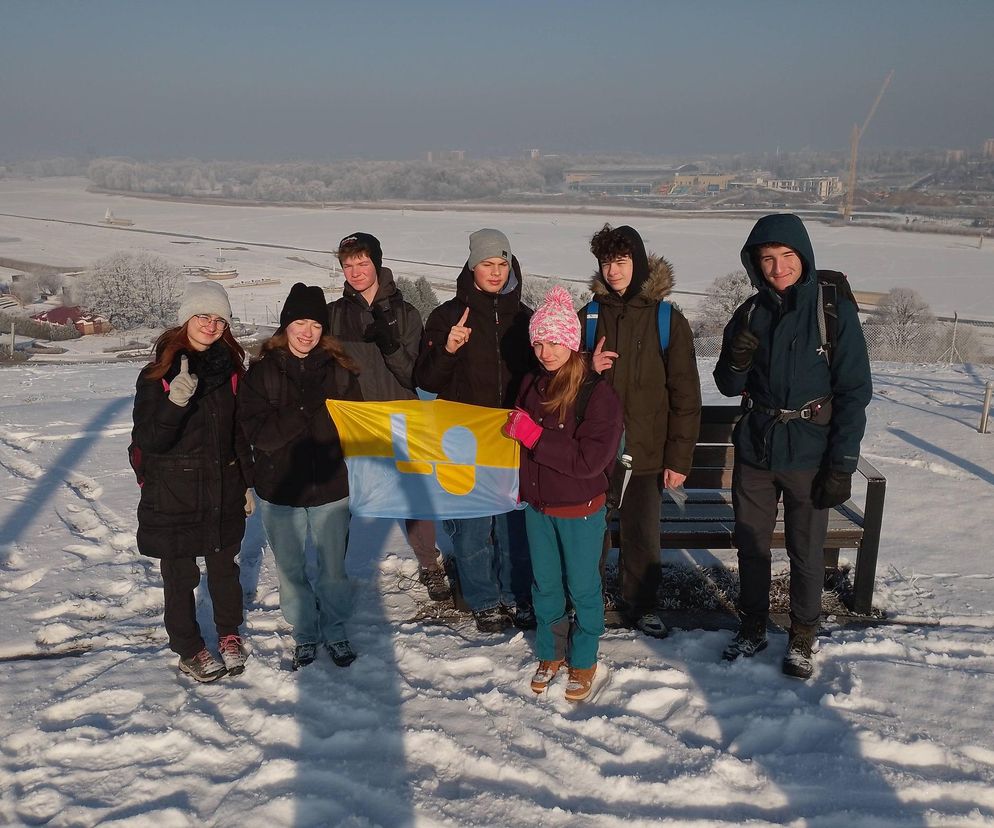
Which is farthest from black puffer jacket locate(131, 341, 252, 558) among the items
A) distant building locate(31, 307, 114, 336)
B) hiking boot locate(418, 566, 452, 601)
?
distant building locate(31, 307, 114, 336)

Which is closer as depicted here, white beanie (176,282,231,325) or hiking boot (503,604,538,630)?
white beanie (176,282,231,325)

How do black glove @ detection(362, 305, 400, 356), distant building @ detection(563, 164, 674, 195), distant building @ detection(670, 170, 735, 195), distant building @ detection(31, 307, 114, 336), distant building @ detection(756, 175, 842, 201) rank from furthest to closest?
distant building @ detection(563, 164, 674, 195), distant building @ detection(670, 170, 735, 195), distant building @ detection(756, 175, 842, 201), distant building @ detection(31, 307, 114, 336), black glove @ detection(362, 305, 400, 356)

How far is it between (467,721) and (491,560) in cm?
112

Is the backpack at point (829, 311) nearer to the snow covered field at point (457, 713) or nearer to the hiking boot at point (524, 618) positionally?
the snow covered field at point (457, 713)

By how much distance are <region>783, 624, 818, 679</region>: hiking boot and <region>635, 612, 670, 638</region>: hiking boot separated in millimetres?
669

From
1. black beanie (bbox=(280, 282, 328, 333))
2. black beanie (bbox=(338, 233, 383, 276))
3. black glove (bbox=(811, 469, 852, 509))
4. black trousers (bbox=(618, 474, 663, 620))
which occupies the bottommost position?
black trousers (bbox=(618, 474, 663, 620))

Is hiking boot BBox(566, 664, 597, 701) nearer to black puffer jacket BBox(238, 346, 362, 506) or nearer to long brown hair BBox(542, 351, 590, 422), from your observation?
long brown hair BBox(542, 351, 590, 422)

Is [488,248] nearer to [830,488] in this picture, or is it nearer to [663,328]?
[663,328]

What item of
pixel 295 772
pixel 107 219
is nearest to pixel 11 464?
pixel 295 772

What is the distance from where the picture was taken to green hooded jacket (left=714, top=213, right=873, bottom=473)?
380cm

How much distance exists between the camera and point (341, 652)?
425 centimetres

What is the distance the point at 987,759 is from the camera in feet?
11.2

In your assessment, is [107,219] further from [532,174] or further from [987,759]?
[987,759]

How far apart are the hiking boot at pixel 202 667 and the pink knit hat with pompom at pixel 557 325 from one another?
2374 mm
